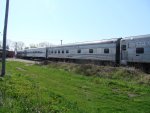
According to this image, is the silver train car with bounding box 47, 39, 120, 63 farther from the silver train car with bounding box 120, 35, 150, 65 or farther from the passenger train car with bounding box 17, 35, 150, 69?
the silver train car with bounding box 120, 35, 150, 65

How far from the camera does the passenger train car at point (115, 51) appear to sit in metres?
29.3

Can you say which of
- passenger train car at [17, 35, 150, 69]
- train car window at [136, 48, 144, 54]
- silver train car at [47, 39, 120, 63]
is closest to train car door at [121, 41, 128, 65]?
passenger train car at [17, 35, 150, 69]

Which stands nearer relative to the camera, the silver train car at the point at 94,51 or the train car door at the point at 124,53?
the train car door at the point at 124,53

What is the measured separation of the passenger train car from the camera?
96.3ft

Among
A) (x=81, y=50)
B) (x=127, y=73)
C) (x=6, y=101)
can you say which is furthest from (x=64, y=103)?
(x=81, y=50)

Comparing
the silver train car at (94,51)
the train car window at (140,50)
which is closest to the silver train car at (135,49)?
the train car window at (140,50)

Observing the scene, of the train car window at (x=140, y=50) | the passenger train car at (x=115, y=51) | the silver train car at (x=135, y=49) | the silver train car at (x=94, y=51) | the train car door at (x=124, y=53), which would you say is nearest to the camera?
the silver train car at (x=135, y=49)

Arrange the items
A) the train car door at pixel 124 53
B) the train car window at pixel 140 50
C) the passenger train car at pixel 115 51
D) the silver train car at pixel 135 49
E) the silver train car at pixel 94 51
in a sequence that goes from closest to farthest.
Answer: the silver train car at pixel 135 49, the passenger train car at pixel 115 51, the train car window at pixel 140 50, the train car door at pixel 124 53, the silver train car at pixel 94 51

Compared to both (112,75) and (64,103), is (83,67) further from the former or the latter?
(64,103)

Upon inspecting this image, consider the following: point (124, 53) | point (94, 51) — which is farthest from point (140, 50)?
point (94, 51)

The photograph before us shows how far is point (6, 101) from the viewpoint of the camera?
11.1 metres

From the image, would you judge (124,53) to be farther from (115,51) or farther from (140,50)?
(140,50)

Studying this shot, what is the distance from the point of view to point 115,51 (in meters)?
34.7

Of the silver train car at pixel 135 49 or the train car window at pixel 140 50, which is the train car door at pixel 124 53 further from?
the train car window at pixel 140 50
